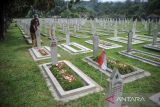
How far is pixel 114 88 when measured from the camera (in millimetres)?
3887

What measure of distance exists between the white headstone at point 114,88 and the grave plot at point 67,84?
68.5 inches

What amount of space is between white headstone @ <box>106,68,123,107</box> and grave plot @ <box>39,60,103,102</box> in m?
1.74

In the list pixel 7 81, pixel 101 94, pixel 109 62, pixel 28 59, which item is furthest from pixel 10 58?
pixel 101 94

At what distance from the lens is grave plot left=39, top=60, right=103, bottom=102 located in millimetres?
5656

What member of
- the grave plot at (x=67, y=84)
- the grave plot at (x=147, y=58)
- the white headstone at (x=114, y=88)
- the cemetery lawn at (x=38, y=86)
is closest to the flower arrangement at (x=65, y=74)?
the grave plot at (x=67, y=84)

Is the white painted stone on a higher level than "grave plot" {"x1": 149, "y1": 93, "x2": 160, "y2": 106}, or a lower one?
higher

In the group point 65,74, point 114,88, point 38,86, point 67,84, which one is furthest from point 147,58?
point 114,88

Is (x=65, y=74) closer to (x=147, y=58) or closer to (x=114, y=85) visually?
(x=114, y=85)

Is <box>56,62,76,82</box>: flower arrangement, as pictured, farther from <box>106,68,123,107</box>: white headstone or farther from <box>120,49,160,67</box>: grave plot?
<box>120,49,160,67</box>: grave plot

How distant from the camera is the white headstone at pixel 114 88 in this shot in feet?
12.6

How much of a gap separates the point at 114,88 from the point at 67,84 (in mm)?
2521

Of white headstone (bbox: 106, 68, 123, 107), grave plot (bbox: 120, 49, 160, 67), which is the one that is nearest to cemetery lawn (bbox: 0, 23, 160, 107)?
grave plot (bbox: 120, 49, 160, 67)

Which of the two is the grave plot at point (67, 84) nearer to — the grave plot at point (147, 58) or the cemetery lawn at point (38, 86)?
the cemetery lawn at point (38, 86)

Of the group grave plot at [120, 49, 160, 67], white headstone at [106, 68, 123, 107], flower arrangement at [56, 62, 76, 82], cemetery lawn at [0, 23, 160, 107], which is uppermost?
white headstone at [106, 68, 123, 107]
